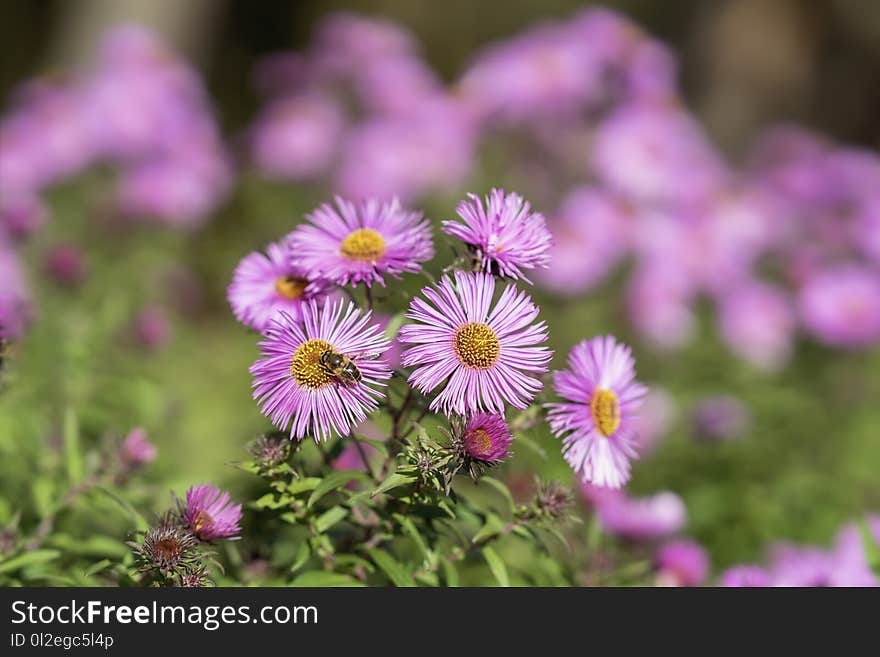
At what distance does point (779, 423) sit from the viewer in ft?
10.9

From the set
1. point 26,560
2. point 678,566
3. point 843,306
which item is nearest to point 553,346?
point 678,566

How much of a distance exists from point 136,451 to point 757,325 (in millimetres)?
2546

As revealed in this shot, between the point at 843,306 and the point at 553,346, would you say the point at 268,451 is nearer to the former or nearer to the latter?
the point at 553,346

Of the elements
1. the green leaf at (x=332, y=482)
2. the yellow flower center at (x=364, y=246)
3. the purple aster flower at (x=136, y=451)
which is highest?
the yellow flower center at (x=364, y=246)

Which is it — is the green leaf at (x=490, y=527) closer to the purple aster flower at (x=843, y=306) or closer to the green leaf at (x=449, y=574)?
the green leaf at (x=449, y=574)

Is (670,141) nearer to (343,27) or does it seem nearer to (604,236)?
(604,236)

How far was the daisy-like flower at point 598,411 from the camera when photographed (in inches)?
55.2

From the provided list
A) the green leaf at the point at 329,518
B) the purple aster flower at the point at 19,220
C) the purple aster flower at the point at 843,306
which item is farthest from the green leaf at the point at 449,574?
the purple aster flower at the point at 843,306

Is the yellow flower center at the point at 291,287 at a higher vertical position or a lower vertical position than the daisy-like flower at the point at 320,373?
higher

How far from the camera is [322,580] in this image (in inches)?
56.8

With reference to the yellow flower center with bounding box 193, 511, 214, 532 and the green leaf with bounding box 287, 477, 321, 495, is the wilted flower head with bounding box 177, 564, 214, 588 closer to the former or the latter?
the yellow flower center with bounding box 193, 511, 214, 532

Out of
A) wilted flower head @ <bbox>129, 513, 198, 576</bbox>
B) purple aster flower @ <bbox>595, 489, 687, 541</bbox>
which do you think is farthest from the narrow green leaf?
purple aster flower @ <bbox>595, 489, 687, 541</bbox>

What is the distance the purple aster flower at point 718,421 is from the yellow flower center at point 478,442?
77.6 inches
